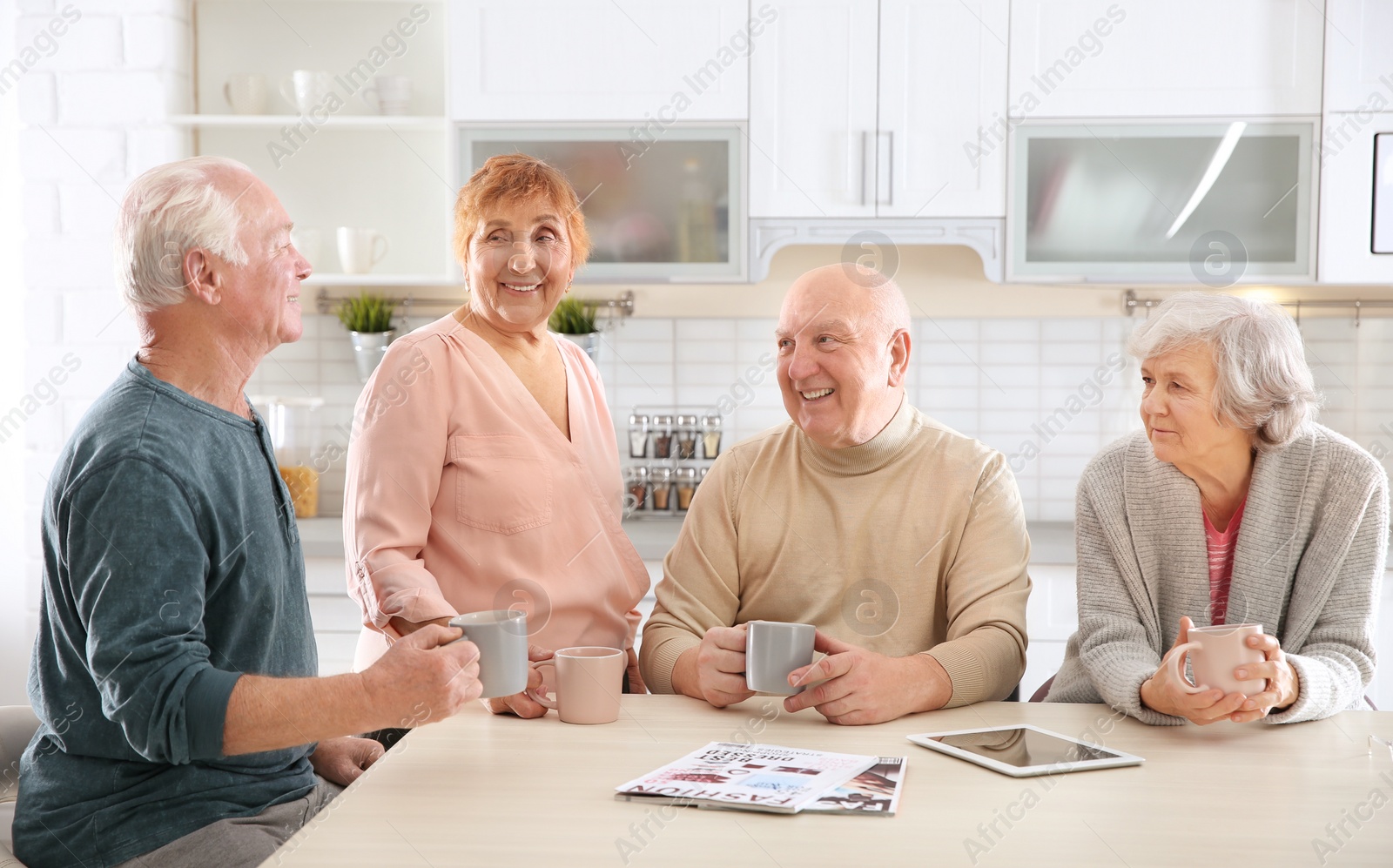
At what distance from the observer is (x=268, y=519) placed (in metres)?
1.34

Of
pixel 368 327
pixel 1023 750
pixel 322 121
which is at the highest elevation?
pixel 322 121

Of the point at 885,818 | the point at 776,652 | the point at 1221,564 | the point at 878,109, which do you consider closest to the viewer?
the point at 885,818

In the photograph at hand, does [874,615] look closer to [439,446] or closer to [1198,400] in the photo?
[1198,400]

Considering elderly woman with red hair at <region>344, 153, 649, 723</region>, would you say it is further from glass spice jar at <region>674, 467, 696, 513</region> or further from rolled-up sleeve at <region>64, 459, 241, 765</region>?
glass spice jar at <region>674, 467, 696, 513</region>

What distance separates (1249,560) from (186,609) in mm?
1360

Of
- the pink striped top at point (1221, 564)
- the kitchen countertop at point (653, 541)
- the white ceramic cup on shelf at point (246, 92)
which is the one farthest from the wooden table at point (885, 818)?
the white ceramic cup on shelf at point (246, 92)

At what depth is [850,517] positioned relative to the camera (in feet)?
5.58

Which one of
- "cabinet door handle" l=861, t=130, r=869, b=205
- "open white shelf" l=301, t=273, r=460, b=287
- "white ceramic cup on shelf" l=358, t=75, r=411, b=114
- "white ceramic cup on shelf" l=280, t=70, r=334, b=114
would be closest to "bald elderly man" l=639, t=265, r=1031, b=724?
"cabinet door handle" l=861, t=130, r=869, b=205

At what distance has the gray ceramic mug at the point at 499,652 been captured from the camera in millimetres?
1188

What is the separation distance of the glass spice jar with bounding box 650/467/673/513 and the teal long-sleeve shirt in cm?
191

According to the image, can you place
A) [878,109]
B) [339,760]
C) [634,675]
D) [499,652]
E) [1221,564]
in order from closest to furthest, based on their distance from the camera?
[499,652] → [339,760] → [1221,564] → [634,675] → [878,109]

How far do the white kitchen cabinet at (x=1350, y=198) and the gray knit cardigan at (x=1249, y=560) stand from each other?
153cm

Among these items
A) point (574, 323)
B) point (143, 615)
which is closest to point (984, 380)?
point (574, 323)

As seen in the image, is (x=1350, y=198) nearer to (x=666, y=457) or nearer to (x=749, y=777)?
(x=666, y=457)
